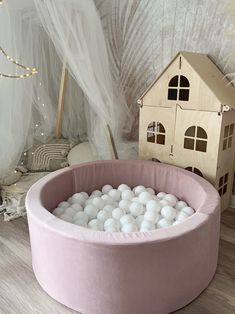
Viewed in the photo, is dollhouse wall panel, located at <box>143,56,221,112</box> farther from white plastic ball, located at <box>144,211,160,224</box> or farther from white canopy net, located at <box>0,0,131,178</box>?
white plastic ball, located at <box>144,211,160,224</box>

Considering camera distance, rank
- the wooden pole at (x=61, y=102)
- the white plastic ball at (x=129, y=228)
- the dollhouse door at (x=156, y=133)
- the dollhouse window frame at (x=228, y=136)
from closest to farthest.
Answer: the white plastic ball at (x=129, y=228) < the dollhouse window frame at (x=228, y=136) < the dollhouse door at (x=156, y=133) < the wooden pole at (x=61, y=102)

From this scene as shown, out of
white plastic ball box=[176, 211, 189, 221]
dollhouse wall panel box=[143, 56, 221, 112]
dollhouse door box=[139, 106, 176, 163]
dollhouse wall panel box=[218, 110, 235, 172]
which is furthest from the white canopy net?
white plastic ball box=[176, 211, 189, 221]

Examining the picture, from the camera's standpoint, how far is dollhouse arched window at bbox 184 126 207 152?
2.14 m

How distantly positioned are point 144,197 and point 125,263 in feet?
2.35

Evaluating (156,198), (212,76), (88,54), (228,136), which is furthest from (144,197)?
(88,54)

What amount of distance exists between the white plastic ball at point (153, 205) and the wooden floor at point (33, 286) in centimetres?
45

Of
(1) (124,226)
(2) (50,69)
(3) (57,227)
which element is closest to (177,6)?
(2) (50,69)

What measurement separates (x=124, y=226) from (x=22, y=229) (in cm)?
Result: 82

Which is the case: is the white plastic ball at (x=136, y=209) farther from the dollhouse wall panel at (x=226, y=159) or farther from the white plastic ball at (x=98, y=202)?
the dollhouse wall panel at (x=226, y=159)

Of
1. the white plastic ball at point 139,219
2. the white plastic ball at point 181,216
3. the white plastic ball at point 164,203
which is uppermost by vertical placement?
the white plastic ball at point 164,203

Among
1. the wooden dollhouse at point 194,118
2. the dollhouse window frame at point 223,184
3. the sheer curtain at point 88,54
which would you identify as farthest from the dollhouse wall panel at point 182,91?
the dollhouse window frame at point 223,184

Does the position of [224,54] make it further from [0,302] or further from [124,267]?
[0,302]

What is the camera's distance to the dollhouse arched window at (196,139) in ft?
7.04

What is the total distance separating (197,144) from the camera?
7.24 ft
